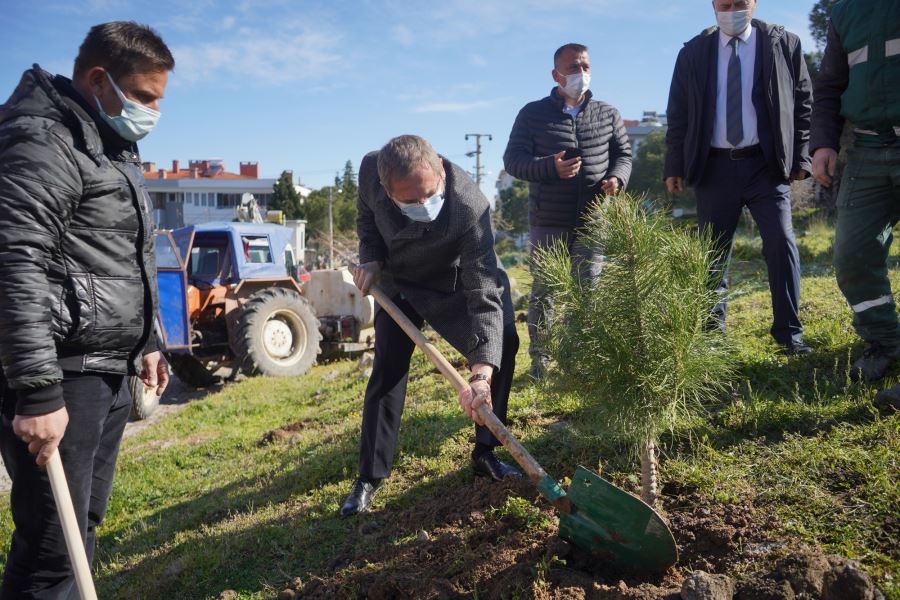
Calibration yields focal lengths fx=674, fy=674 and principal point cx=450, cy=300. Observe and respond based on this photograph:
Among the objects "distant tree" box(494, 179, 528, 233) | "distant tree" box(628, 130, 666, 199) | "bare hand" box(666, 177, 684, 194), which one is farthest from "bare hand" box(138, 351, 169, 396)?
"distant tree" box(494, 179, 528, 233)

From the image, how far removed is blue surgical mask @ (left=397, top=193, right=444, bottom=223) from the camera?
3037 mm

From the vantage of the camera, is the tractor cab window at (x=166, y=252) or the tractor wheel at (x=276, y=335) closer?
the tractor cab window at (x=166, y=252)

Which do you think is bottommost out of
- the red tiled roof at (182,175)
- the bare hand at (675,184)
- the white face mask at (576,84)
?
the bare hand at (675,184)

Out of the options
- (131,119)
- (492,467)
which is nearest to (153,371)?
(131,119)

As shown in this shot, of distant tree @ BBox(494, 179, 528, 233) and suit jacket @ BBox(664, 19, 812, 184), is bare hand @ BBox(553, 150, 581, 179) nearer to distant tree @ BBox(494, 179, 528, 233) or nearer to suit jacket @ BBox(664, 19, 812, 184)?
suit jacket @ BBox(664, 19, 812, 184)

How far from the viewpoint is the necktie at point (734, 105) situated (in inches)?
146

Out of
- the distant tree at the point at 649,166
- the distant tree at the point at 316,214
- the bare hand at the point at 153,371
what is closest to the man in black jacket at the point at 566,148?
the bare hand at the point at 153,371

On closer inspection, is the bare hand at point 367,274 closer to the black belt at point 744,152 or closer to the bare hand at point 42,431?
the bare hand at point 42,431

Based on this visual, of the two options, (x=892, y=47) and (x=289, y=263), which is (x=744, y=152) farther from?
(x=289, y=263)

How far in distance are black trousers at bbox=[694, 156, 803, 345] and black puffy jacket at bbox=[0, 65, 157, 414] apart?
2791 mm

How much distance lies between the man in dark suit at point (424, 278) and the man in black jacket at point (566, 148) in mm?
1156

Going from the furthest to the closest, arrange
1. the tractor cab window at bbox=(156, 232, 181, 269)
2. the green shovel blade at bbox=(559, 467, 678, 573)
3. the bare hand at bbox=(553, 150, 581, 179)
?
the tractor cab window at bbox=(156, 232, 181, 269) < the bare hand at bbox=(553, 150, 581, 179) < the green shovel blade at bbox=(559, 467, 678, 573)

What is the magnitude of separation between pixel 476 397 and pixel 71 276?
1527 millimetres

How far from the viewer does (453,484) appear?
3.50m
